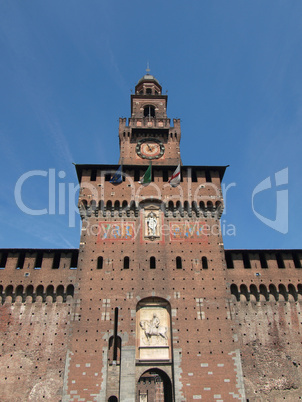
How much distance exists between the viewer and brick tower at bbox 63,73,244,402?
778 inches

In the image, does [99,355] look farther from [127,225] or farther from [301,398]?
[301,398]

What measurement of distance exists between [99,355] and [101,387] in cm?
165

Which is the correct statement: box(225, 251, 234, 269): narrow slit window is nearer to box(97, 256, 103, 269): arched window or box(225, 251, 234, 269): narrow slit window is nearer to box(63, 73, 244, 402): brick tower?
box(63, 73, 244, 402): brick tower

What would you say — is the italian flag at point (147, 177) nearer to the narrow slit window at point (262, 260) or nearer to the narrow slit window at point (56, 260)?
the narrow slit window at point (56, 260)

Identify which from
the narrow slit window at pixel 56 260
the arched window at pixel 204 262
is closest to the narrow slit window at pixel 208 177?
the arched window at pixel 204 262

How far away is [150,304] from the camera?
71.7 ft

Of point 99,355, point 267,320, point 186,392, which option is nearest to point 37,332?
point 99,355

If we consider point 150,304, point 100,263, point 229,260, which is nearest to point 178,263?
point 150,304

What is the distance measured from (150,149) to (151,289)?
12601 millimetres

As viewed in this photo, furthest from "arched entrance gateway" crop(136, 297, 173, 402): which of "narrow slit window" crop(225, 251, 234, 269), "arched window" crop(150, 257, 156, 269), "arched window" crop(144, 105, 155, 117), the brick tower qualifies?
"arched window" crop(144, 105, 155, 117)

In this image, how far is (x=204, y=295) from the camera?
2203 cm

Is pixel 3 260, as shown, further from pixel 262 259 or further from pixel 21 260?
pixel 262 259

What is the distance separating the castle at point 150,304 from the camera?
2002cm

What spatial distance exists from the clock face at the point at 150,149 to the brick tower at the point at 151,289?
58 cm
